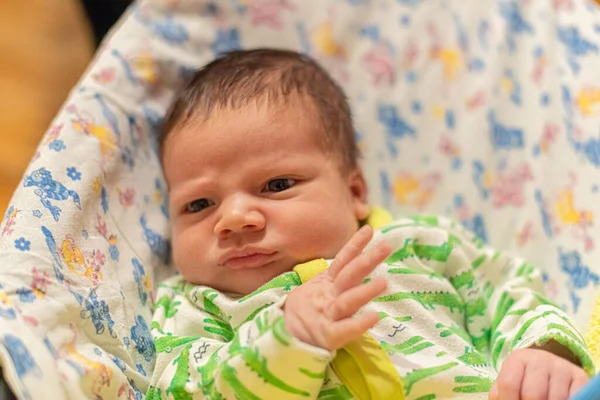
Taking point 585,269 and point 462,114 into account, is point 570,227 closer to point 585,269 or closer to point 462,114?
point 585,269

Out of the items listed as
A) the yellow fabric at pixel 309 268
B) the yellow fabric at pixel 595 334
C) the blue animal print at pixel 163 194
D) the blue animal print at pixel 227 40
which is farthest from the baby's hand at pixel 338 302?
the blue animal print at pixel 227 40

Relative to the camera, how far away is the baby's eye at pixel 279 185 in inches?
41.5

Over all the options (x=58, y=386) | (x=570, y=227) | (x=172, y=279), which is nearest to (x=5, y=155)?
(x=172, y=279)

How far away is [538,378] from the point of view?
0.84 metres

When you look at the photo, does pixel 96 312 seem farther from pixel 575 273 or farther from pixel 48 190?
pixel 575 273

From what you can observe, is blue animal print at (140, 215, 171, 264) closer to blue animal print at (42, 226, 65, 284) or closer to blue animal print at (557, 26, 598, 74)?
blue animal print at (42, 226, 65, 284)

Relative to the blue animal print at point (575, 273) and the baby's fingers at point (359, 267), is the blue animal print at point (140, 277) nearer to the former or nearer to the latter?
the baby's fingers at point (359, 267)

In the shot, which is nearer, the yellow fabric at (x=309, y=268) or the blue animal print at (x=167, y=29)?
the yellow fabric at (x=309, y=268)

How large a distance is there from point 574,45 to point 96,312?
91cm

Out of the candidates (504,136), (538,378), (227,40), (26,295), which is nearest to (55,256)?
(26,295)

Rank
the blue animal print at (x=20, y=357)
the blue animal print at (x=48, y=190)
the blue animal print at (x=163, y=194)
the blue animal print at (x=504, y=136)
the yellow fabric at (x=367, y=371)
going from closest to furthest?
the blue animal print at (x=20, y=357), the yellow fabric at (x=367, y=371), the blue animal print at (x=48, y=190), the blue animal print at (x=163, y=194), the blue animal print at (x=504, y=136)

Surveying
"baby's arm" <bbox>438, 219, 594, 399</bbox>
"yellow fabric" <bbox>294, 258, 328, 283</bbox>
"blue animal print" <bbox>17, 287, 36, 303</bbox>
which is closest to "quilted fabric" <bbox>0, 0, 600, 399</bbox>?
"blue animal print" <bbox>17, 287, 36, 303</bbox>

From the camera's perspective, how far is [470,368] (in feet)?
3.11

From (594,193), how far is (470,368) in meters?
0.41
